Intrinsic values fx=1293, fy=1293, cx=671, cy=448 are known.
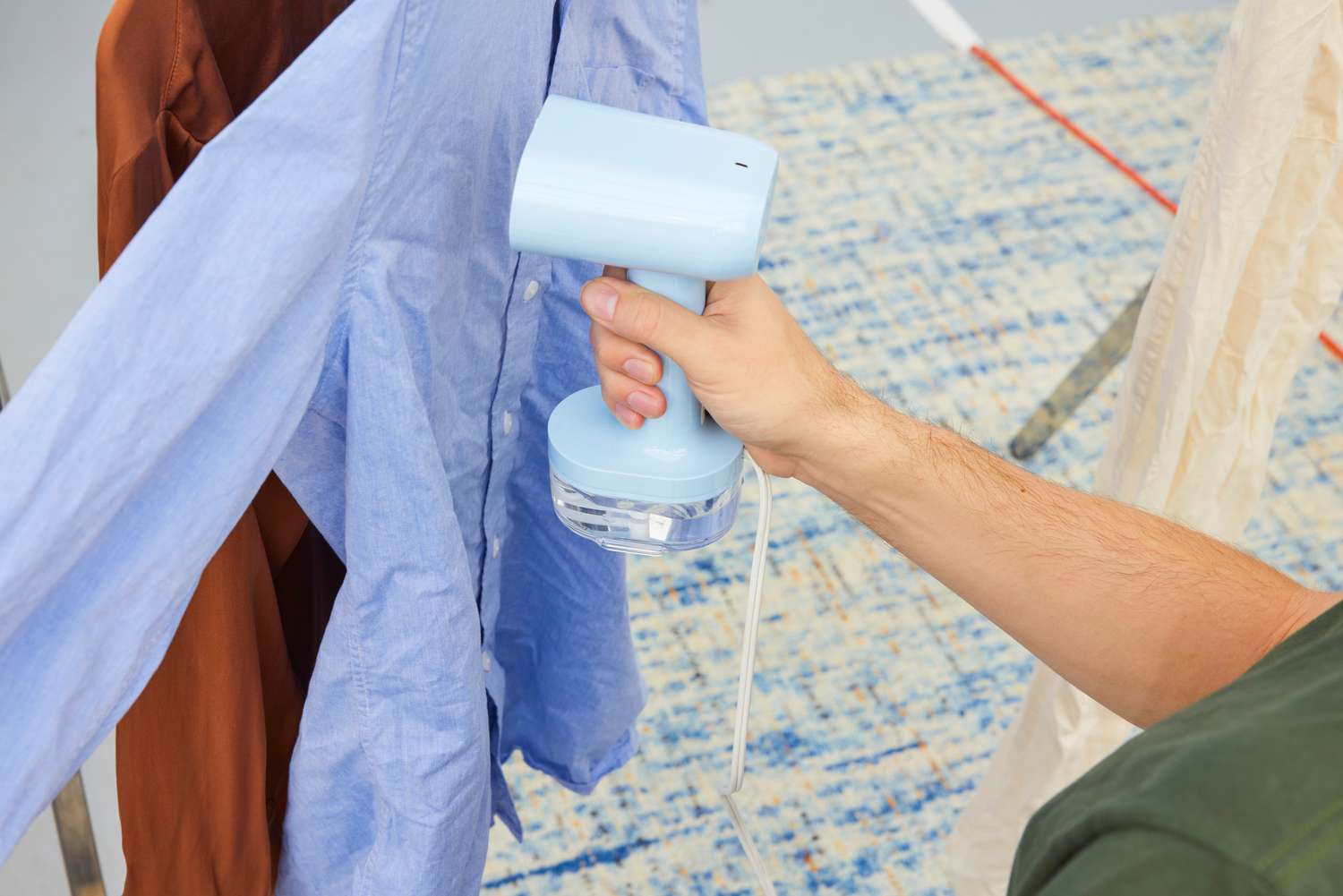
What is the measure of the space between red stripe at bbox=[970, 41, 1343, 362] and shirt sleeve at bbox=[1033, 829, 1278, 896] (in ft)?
6.30

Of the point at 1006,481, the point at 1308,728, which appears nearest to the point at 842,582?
the point at 1006,481

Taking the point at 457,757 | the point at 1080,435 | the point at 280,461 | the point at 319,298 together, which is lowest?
the point at 1080,435

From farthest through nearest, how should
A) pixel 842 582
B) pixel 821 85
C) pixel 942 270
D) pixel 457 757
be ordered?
pixel 821 85 < pixel 942 270 < pixel 842 582 < pixel 457 757

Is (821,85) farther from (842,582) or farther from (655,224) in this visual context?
(655,224)

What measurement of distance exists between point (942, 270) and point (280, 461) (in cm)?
157

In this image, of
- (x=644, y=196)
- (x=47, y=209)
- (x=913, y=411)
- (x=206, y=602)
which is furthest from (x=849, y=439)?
(x=913, y=411)

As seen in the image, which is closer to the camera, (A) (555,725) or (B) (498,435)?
(B) (498,435)

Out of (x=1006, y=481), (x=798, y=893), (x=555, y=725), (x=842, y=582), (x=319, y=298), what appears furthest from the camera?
(x=842, y=582)

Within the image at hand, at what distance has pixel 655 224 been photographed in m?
0.61

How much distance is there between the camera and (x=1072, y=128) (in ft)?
7.54

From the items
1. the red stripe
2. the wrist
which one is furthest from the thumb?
the red stripe

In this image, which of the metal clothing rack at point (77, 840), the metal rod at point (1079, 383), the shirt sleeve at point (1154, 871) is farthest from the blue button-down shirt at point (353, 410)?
the metal rod at point (1079, 383)

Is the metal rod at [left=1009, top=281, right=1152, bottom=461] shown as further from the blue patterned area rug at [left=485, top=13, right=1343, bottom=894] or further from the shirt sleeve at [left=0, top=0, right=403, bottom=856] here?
the shirt sleeve at [left=0, top=0, right=403, bottom=856]

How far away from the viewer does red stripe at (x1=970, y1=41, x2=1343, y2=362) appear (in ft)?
7.20
